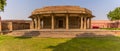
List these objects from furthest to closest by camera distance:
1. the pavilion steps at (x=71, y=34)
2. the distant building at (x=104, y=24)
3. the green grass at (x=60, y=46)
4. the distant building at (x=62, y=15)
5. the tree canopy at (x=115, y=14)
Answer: the distant building at (x=104, y=24)
the tree canopy at (x=115, y=14)
the distant building at (x=62, y=15)
the pavilion steps at (x=71, y=34)
the green grass at (x=60, y=46)

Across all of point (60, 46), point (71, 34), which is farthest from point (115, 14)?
point (60, 46)

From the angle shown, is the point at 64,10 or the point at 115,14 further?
the point at 115,14

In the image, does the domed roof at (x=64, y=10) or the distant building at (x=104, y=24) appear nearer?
the domed roof at (x=64, y=10)

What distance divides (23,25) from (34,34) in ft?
65.3

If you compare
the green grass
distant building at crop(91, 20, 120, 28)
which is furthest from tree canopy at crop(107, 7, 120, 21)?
the green grass

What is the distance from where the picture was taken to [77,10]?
89.8 ft

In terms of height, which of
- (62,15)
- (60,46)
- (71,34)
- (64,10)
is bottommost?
(60,46)

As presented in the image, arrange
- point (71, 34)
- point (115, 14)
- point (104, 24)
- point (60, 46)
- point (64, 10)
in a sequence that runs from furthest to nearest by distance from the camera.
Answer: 1. point (104, 24)
2. point (115, 14)
3. point (64, 10)
4. point (71, 34)
5. point (60, 46)

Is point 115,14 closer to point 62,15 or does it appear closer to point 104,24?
point 104,24

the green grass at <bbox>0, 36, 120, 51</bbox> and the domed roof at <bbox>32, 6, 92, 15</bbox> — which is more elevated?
the domed roof at <bbox>32, 6, 92, 15</bbox>

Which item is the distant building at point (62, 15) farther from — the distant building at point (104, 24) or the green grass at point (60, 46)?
the distant building at point (104, 24)

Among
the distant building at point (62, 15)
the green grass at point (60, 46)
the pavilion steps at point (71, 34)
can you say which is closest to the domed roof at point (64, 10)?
the distant building at point (62, 15)

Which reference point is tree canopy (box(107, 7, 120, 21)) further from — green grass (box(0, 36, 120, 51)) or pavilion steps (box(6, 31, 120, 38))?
green grass (box(0, 36, 120, 51))

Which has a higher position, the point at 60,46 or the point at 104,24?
the point at 104,24
